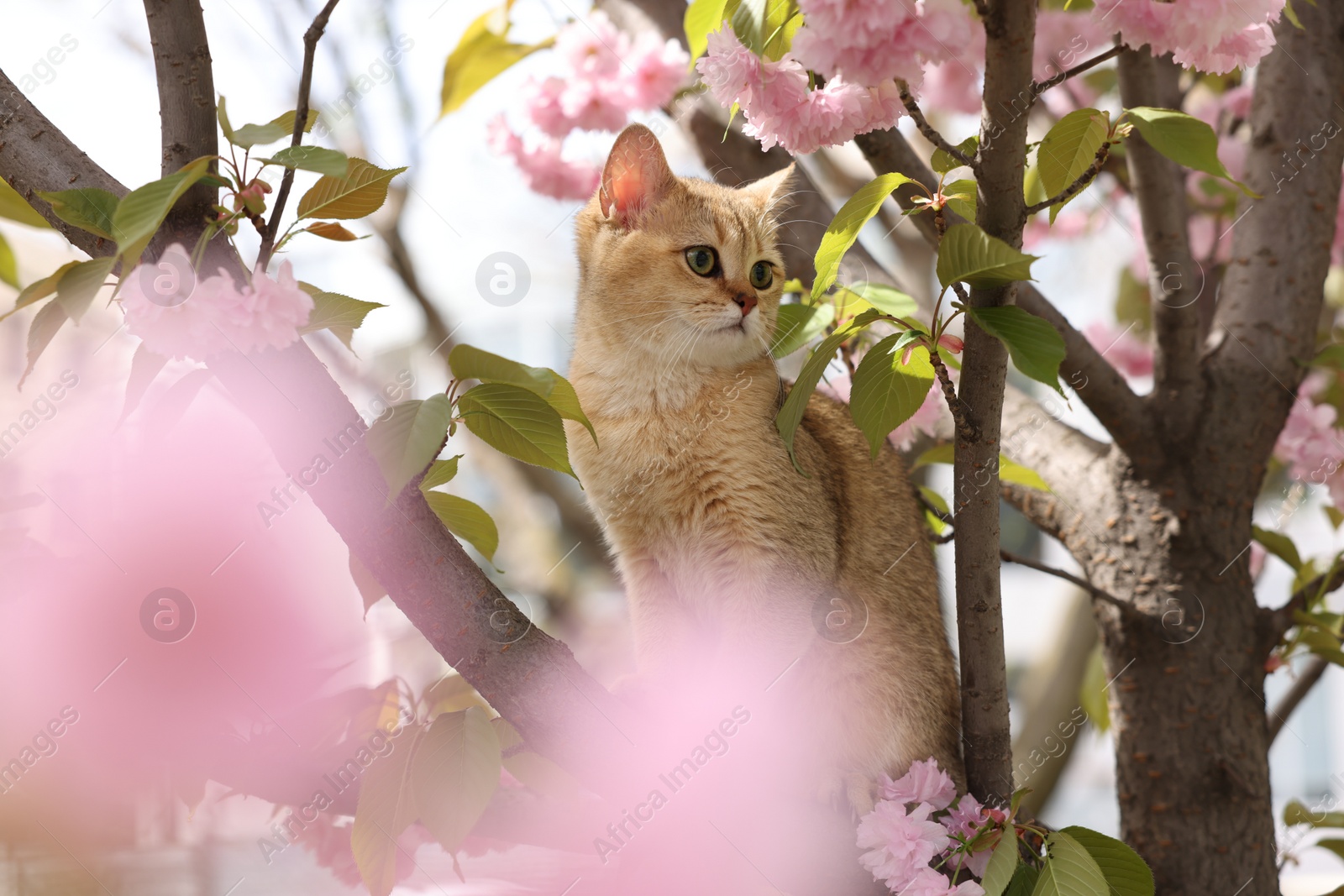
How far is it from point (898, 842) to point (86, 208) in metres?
1.35

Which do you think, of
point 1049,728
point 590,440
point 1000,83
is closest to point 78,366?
point 590,440

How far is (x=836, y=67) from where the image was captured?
1.13 m

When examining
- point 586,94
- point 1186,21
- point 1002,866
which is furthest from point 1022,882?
point 586,94

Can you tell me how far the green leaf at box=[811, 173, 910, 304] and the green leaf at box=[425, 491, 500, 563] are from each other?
0.60 m

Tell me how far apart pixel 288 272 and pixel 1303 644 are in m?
2.19

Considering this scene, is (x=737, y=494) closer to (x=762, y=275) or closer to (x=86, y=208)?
(x=762, y=275)

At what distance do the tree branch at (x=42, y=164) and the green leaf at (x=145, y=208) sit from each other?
28cm

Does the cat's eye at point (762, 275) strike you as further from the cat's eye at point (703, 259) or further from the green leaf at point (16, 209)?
the green leaf at point (16, 209)

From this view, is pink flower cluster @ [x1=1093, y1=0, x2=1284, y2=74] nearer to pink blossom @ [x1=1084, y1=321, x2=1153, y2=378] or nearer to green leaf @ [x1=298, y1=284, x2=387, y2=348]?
green leaf @ [x1=298, y1=284, x2=387, y2=348]

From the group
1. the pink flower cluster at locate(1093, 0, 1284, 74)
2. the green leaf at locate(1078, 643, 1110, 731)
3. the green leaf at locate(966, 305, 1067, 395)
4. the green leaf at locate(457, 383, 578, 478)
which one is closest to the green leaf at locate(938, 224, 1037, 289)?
the green leaf at locate(966, 305, 1067, 395)

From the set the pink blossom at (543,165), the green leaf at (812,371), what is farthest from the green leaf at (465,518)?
the pink blossom at (543,165)

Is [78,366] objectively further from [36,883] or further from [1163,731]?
[1163,731]

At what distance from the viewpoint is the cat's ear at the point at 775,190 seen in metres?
2.18

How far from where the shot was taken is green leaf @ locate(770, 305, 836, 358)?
63.2 inches
